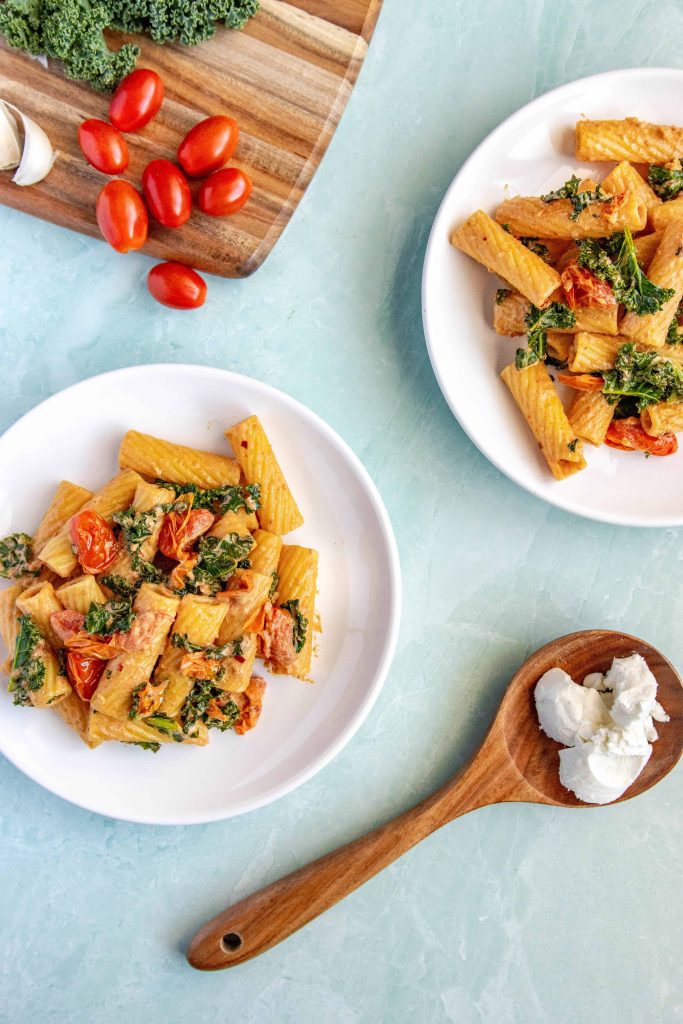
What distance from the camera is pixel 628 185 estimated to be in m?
2.07

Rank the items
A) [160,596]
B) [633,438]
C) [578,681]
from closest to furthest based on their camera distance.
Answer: [160,596]
[633,438]
[578,681]

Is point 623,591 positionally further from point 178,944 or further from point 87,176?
point 87,176

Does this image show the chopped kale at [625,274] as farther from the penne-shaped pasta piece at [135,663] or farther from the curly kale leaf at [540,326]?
the penne-shaped pasta piece at [135,663]

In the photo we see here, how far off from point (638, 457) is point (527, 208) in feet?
2.53

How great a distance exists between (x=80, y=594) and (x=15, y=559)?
243 mm

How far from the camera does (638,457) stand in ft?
7.54

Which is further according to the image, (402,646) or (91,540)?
(402,646)

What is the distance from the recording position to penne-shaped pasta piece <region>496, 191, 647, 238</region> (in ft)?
6.61

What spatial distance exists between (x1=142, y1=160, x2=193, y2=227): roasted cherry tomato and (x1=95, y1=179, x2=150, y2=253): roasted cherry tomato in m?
0.04

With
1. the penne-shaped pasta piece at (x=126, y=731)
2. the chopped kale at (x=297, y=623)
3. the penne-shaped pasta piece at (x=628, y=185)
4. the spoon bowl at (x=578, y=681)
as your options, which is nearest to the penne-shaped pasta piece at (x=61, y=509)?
the penne-shaped pasta piece at (x=126, y=731)

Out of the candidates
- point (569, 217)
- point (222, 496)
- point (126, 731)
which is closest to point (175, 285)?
point (222, 496)

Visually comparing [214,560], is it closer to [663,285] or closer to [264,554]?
[264,554]

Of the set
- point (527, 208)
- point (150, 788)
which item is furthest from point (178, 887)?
point (527, 208)

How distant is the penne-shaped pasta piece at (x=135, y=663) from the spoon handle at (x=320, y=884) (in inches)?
29.4
